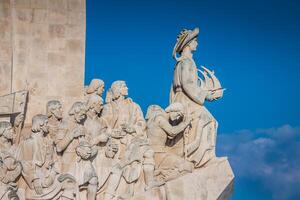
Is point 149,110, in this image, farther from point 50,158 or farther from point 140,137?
point 50,158

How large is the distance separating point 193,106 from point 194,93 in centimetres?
24

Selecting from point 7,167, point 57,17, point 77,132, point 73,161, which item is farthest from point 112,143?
point 57,17

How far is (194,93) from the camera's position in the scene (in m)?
20.5

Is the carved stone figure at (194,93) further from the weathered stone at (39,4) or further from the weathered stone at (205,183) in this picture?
the weathered stone at (39,4)

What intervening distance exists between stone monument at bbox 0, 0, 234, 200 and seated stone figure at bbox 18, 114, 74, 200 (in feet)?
0.05

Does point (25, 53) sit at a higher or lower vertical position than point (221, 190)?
higher

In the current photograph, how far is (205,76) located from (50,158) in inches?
137

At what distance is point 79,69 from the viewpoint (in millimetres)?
20297

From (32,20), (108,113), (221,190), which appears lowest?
(221,190)

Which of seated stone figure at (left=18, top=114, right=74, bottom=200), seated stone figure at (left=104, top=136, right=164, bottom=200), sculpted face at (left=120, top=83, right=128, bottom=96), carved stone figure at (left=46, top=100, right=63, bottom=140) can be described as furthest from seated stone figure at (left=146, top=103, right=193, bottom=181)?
seated stone figure at (left=18, top=114, right=74, bottom=200)

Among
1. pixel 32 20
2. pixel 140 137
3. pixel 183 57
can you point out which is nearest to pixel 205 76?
pixel 183 57

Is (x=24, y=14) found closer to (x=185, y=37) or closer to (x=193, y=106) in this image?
(x=185, y=37)

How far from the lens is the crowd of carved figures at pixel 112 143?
18703 mm

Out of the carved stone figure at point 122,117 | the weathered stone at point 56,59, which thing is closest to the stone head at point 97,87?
the carved stone figure at point 122,117
